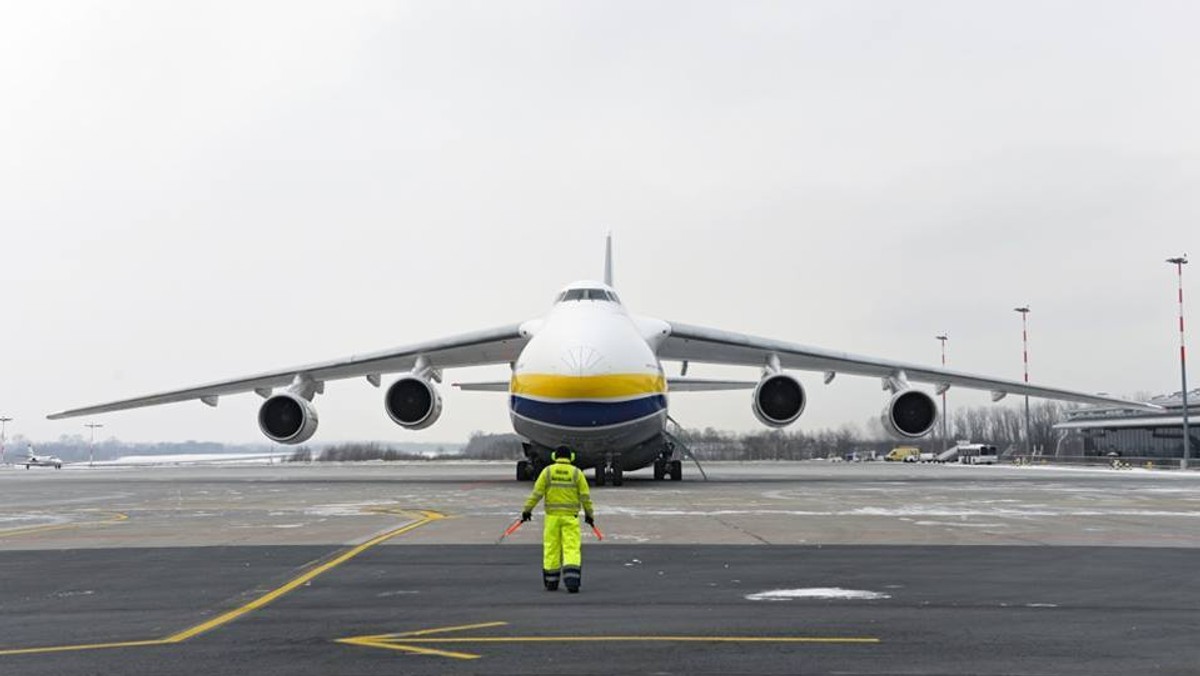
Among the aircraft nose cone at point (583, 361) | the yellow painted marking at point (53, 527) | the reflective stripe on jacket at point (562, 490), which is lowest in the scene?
the yellow painted marking at point (53, 527)

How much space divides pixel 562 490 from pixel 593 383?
11774 mm

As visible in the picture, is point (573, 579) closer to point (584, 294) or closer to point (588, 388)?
point (588, 388)

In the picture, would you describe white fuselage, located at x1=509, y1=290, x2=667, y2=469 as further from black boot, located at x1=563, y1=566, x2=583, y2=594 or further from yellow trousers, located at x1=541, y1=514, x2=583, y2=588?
black boot, located at x1=563, y1=566, x2=583, y2=594

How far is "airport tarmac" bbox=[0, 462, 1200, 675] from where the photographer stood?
5781mm

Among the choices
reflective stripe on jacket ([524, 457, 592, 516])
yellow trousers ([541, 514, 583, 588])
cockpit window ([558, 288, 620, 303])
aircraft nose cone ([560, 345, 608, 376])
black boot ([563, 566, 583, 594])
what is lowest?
black boot ([563, 566, 583, 594])

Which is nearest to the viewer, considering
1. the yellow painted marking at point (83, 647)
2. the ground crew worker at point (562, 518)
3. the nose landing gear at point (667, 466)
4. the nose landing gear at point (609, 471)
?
the yellow painted marking at point (83, 647)

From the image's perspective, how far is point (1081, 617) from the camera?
7.05 meters

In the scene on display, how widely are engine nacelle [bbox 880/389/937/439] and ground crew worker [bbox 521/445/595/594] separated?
714 inches

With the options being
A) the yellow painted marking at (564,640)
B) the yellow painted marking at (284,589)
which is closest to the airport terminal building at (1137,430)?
the yellow painted marking at (284,589)

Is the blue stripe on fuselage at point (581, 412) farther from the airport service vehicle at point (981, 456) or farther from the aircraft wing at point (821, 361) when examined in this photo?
the airport service vehicle at point (981, 456)

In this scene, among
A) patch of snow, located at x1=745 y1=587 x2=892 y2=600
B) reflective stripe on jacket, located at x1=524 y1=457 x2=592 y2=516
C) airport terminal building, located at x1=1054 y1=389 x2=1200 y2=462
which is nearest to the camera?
patch of snow, located at x1=745 y1=587 x2=892 y2=600

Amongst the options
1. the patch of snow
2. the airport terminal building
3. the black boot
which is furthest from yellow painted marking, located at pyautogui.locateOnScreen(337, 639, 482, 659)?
the airport terminal building

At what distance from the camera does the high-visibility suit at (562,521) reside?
330 inches

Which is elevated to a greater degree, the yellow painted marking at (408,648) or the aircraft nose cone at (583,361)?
the aircraft nose cone at (583,361)
